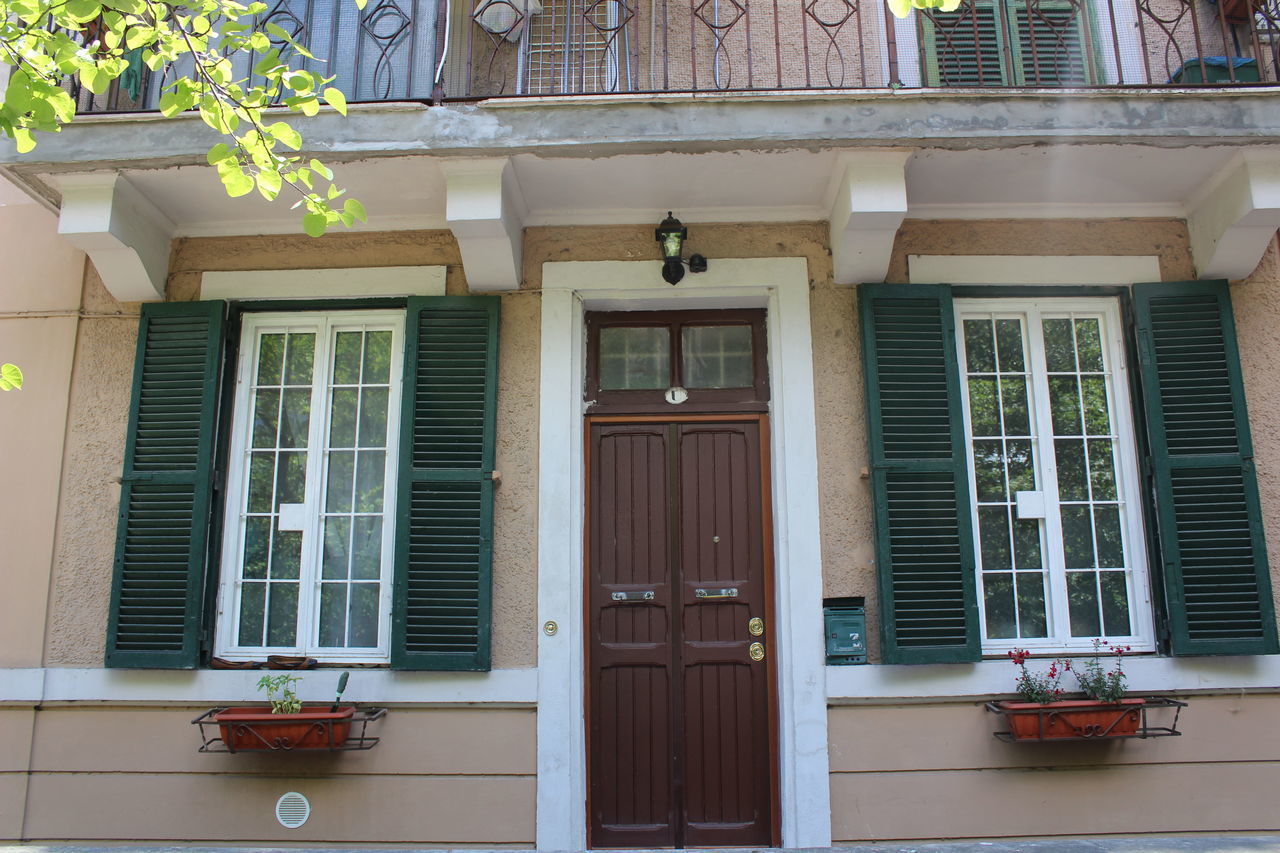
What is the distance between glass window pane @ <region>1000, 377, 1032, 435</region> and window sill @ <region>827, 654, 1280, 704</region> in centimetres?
119

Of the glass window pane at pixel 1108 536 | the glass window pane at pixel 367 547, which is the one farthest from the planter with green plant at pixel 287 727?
the glass window pane at pixel 1108 536

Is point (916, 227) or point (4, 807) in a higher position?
point (916, 227)

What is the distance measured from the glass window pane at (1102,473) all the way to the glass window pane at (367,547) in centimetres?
364

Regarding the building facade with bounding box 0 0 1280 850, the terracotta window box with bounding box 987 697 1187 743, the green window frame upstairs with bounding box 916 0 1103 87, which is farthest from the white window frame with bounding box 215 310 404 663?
the green window frame upstairs with bounding box 916 0 1103 87

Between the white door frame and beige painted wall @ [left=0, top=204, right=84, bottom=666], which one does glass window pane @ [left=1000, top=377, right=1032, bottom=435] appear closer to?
the white door frame

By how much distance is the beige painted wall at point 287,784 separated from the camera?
4371 millimetres

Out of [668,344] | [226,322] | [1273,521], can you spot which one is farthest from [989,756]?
[226,322]

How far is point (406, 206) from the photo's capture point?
15.8ft

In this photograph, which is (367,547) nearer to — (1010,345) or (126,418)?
(126,418)

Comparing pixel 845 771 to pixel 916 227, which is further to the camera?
pixel 916 227

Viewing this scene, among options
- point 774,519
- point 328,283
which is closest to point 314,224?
point 328,283

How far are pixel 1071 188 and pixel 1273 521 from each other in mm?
1911

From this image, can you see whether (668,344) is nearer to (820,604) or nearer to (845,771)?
(820,604)

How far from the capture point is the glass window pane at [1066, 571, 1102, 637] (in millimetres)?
4566
